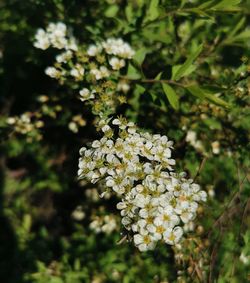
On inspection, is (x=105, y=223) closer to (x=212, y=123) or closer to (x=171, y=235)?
(x=212, y=123)

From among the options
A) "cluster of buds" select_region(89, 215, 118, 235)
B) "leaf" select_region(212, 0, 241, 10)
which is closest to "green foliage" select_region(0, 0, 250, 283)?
"leaf" select_region(212, 0, 241, 10)

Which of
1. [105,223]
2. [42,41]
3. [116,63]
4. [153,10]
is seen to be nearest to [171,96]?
[116,63]

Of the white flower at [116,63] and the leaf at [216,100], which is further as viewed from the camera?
the white flower at [116,63]

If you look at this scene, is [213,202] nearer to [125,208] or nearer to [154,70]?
[154,70]

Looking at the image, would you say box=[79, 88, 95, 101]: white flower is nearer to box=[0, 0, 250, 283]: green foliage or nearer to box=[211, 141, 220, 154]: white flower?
box=[0, 0, 250, 283]: green foliage

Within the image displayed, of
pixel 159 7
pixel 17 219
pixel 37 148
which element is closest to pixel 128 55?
pixel 159 7

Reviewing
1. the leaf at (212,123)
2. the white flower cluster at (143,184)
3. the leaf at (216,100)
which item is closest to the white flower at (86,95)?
the white flower cluster at (143,184)

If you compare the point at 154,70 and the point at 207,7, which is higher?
the point at 207,7

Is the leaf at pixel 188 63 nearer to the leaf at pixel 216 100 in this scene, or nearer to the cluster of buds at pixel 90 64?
the leaf at pixel 216 100
